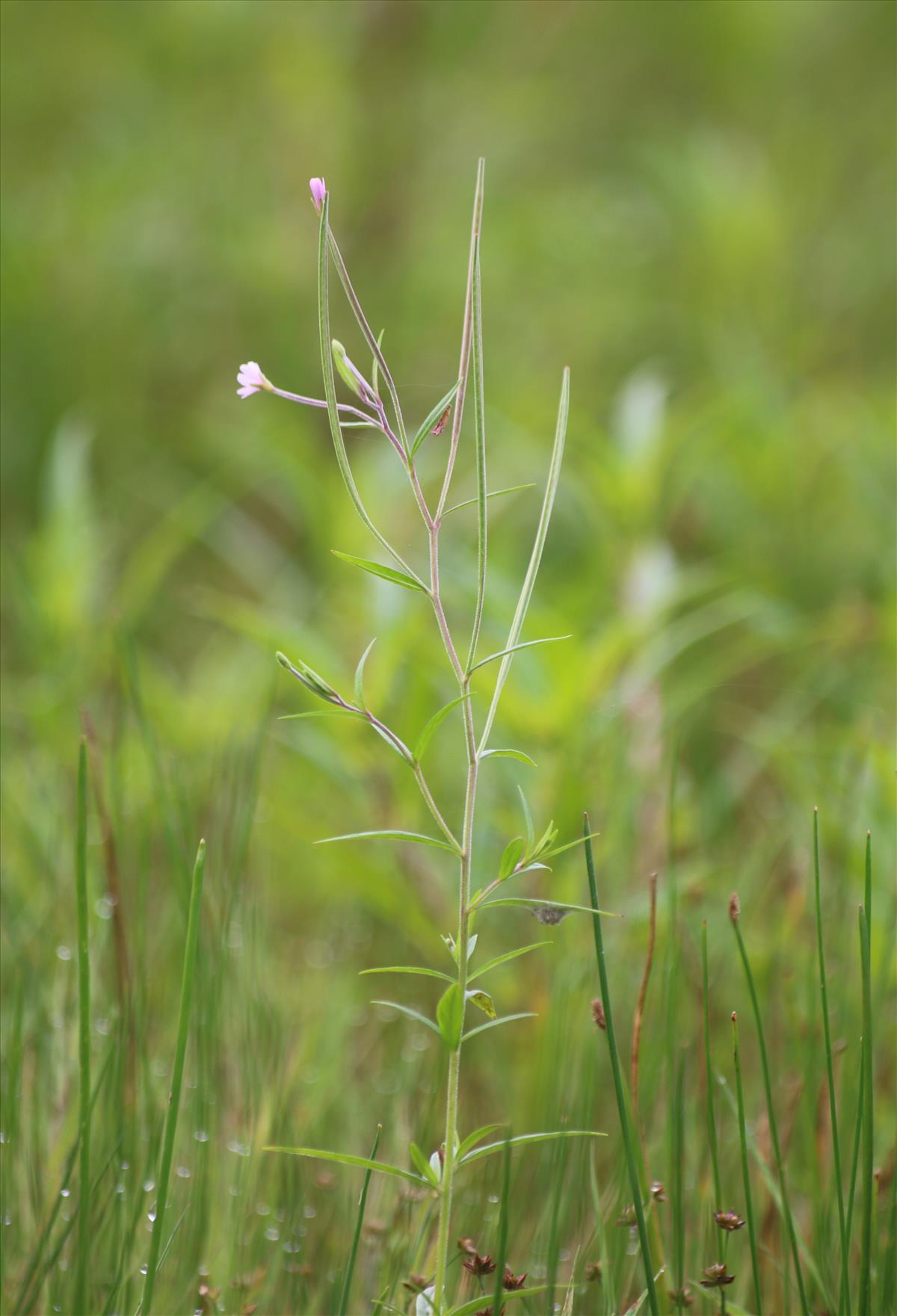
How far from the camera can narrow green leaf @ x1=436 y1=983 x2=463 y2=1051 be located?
1.21ft

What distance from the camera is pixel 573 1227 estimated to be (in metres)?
0.62

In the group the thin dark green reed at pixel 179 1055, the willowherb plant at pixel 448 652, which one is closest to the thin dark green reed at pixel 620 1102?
the willowherb plant at pixel 448 652

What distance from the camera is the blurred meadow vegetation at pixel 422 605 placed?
2.07 ft

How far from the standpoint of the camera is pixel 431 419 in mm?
381

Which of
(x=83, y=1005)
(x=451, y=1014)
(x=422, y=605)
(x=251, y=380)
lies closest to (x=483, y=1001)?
(x=451, y=1014)

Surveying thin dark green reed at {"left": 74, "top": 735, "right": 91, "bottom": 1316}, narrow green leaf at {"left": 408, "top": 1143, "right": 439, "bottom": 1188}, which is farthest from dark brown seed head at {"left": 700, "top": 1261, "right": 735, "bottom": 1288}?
thin dark green reed at {"left": 74, "top": 735, "right": 91, "bottom": 1316}

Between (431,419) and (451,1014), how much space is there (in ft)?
0.68

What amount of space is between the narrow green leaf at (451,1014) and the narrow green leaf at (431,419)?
0.19m

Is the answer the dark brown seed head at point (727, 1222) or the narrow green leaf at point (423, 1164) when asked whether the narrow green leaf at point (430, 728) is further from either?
the dark brown seed head at point (727, 1222)

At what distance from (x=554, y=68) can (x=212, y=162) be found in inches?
38.8

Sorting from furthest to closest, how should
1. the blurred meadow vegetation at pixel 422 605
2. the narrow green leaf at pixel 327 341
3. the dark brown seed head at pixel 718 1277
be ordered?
the blurred meadow vegetation at pixel 422 605
the dark brown seed head at pixel 718 1277
the narrow green leaf at pixel 327 341

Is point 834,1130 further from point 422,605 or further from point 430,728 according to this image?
point 422,605

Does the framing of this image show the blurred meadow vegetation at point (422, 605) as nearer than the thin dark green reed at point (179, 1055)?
No

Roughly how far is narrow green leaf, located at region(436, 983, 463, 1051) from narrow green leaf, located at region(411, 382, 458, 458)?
0.61ft
